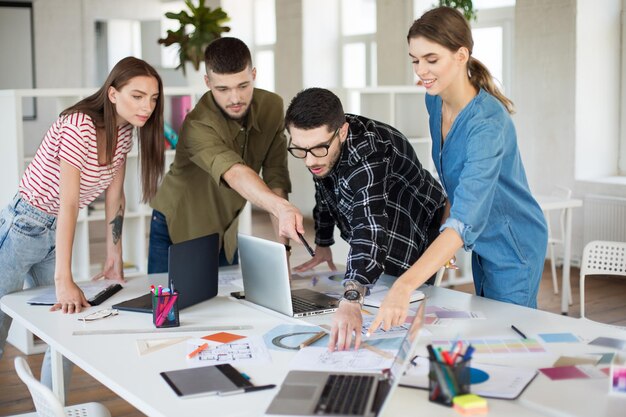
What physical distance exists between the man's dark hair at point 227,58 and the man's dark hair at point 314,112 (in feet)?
1.72

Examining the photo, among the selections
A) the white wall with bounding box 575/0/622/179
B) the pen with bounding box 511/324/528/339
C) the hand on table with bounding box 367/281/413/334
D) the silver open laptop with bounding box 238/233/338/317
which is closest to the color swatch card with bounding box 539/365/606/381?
the pen with bounding box 511/324/528/339

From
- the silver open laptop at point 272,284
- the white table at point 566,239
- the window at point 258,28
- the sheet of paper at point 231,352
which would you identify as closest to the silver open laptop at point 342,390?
the sheet of paper at point 231,352

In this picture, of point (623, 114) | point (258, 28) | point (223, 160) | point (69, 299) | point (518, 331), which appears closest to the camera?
point (518, 331)

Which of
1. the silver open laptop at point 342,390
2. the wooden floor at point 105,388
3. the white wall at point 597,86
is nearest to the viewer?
the silver open laptop at point 342,390

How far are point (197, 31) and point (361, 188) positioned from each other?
28.2 ft

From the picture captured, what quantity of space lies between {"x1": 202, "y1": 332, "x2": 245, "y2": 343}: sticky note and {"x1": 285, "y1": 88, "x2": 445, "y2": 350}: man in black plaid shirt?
32cm

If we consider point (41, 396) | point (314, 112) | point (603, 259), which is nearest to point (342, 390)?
point (41, 396)

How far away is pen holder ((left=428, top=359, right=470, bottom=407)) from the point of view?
1893 millimetres

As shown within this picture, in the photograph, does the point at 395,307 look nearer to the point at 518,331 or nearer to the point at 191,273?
the point at 518,331

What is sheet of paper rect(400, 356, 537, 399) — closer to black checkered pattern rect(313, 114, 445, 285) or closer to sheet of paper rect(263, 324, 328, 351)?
sheet of paper rect(263, 324, 328, 351)

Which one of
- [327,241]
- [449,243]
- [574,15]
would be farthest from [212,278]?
[574,15]

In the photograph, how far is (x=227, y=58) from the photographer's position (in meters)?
3.05

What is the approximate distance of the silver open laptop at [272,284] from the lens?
2.70 meters

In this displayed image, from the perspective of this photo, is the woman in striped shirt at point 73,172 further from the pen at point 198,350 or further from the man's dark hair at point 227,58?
the pen at point 198,350
